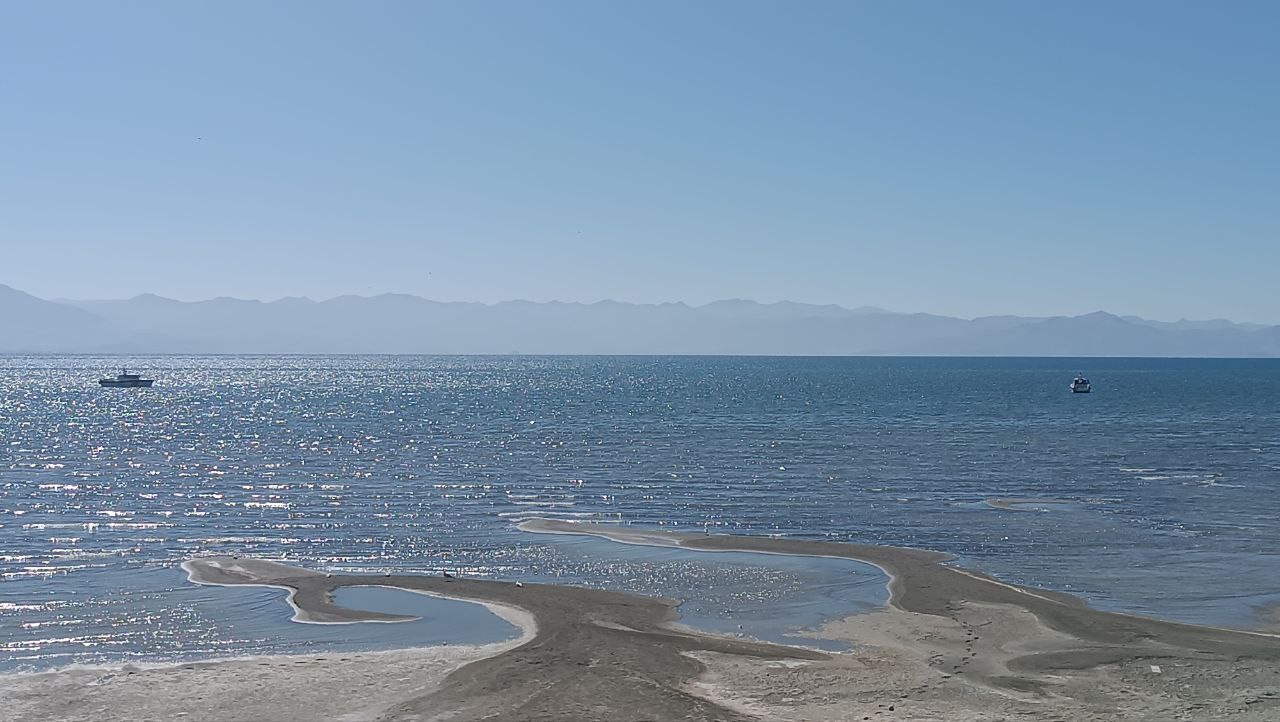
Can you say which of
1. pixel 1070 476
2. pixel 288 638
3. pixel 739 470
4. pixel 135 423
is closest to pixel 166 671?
pixel 288 638

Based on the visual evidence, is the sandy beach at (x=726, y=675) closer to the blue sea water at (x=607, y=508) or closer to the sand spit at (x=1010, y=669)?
the sand spit at (x=1010, y=669)

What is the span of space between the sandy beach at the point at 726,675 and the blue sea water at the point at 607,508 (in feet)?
6.71

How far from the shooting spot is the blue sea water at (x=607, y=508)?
3195 cm

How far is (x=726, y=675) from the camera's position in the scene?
24.5 metres

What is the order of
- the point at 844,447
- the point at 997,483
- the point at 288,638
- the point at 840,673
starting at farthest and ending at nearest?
1. the point at 844,447
2. the point at 997,483
3. the point at 288,638
4. the point at 840,673

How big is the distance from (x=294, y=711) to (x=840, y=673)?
12.5 m

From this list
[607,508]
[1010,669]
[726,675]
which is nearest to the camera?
[726,675]

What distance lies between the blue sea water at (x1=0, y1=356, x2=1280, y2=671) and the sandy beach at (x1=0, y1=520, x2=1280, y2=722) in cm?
204

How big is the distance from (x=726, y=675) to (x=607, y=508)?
93.3ft

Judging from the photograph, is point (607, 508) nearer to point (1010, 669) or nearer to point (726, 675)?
point (726, 675)

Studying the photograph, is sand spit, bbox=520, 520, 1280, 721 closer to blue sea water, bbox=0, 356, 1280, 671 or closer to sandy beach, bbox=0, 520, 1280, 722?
sandy beach, bbox=0, 520, 1280, 722

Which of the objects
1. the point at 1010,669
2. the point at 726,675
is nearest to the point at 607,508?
the point at 726,675

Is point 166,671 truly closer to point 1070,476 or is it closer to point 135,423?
point 1070,476

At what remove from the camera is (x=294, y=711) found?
72.4ft
